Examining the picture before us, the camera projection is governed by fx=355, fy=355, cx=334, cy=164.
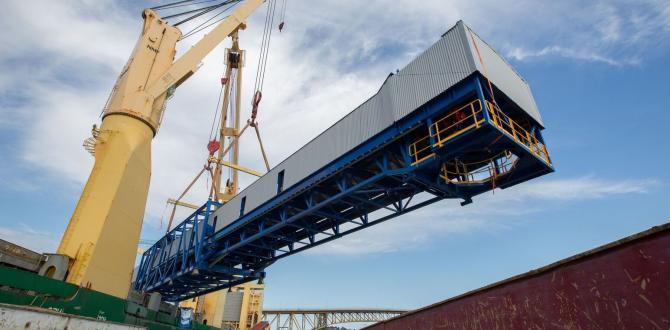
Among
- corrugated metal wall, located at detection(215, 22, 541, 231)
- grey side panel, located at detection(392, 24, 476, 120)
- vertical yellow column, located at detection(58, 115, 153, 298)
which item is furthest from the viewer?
vertical yellow column, located at detection(58, 115, 153, 298)

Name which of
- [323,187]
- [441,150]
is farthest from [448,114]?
[323,187]

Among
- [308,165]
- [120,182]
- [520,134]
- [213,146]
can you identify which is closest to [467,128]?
[520,134]

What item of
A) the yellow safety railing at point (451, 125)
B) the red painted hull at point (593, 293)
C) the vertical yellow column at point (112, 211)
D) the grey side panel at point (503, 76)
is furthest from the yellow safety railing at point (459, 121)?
the vertical yellow column at point (112, 211)

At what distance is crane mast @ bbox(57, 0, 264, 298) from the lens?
13.4 meters

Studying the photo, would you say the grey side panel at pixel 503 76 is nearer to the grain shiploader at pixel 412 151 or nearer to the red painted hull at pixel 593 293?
the grain shiploader at pixel 412 151

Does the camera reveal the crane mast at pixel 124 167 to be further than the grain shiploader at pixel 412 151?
Yes

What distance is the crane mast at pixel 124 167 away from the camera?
526 inches

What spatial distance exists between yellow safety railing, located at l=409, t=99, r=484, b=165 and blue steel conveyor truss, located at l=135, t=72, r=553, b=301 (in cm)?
3

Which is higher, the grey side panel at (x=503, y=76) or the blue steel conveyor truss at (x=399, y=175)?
the grey side panel at (x=503, y=76)

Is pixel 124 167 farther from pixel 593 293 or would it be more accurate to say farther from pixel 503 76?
pixel 593 293

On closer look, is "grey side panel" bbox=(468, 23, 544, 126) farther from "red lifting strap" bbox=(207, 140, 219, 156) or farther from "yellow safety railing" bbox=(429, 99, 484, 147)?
"red lifting strap" bbox=(207, 140, 219, 156)

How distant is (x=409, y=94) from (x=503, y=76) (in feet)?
10.5

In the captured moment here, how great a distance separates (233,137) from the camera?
117 feet

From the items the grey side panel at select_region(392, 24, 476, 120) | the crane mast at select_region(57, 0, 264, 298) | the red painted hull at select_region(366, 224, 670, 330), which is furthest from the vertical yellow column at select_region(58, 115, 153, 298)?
the red painted hull at select_region(366, 224, 670, 330)
